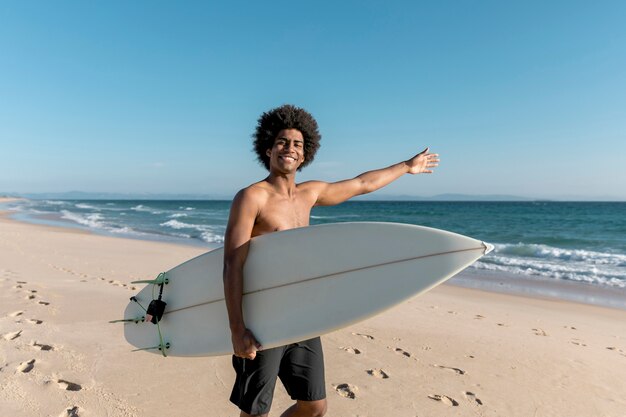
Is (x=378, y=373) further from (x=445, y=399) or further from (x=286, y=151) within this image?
(x=286, y=151)

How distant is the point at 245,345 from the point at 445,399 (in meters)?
1.92

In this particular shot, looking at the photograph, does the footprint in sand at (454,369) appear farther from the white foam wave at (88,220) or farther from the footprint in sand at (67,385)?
the white foam wave at (88,220)

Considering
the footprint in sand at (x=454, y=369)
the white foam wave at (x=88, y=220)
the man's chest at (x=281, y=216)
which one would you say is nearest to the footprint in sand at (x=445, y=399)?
the footprint in sand at (x=454, y=369)

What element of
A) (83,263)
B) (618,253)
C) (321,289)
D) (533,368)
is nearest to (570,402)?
(533,368)

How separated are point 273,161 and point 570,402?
284 centimetres

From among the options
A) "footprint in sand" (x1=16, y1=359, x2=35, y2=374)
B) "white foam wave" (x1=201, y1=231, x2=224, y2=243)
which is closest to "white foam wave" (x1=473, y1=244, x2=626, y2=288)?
"white foam wave" (x1=201, y1=231, x2=224, y2=243)

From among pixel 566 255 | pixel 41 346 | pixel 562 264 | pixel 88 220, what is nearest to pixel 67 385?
pixel 41 346

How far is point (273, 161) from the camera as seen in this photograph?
211 cm

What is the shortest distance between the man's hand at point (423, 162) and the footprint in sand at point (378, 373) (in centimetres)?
161

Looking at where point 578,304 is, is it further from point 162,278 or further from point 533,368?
point 162,278

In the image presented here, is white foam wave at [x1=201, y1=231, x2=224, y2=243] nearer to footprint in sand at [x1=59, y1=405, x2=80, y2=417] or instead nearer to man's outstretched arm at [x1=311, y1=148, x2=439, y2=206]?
footprint in sand at [x1=59, y1=405, x2=80, y2=417]

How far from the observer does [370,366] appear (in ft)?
12.0

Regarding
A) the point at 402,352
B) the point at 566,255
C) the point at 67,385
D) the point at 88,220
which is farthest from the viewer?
the point at 88,220

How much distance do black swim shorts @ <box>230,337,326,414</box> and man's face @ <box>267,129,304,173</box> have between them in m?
0.81
